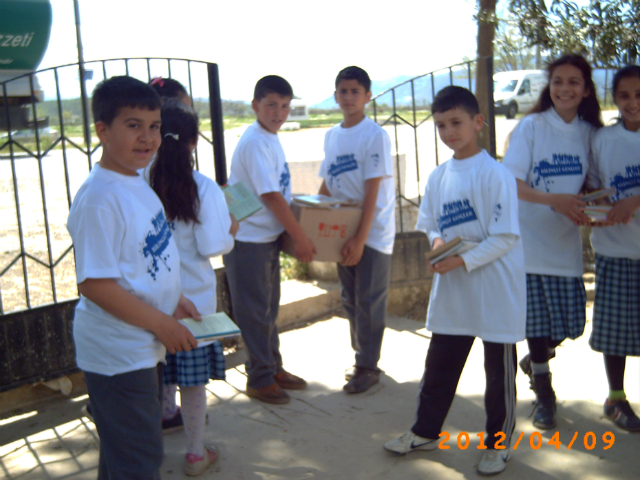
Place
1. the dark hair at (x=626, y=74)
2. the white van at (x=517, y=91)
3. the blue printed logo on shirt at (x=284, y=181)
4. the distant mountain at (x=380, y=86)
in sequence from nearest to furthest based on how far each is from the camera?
the dark hair at (x=626, y=74) → the blue printed logo on shirt at (x=284, y=181) → the distant mountain at (x=380, y=86) → the white van at (x=517, y=91)

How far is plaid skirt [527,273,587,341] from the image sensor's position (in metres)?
2.95

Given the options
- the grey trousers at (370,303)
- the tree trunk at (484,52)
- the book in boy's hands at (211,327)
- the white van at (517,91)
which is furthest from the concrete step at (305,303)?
the white van at (517,91)

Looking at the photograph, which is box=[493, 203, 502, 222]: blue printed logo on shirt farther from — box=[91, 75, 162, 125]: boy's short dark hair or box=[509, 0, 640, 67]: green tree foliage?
box=[509, 0, 640, 67]: green tree foliage

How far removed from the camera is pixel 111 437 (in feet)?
5.95

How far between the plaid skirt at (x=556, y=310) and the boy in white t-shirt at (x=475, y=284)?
44 cm

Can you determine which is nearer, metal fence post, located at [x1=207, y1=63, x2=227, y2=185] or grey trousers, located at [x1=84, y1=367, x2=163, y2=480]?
grey trousers, located at [x1=84, y1=367, x2=163, y2=480]

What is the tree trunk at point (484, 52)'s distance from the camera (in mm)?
4871

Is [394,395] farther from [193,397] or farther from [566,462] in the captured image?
[193,397]

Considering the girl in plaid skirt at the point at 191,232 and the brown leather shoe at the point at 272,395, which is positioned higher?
the girl in plaid skirt at the point at 191,232

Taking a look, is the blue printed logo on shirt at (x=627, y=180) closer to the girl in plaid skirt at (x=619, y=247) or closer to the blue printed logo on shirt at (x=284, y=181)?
the girl in plaid skirt at (x=619, y=247)

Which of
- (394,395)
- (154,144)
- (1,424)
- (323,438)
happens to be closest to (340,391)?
(394,395)

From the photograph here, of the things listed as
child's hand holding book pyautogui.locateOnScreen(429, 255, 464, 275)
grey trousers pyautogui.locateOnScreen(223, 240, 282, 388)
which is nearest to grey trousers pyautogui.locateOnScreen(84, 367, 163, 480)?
child's hand holding book pyautogui.locateOnScreen(429, 255, 464, 275)

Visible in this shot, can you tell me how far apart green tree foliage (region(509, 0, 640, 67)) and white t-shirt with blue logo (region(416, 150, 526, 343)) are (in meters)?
2.22
